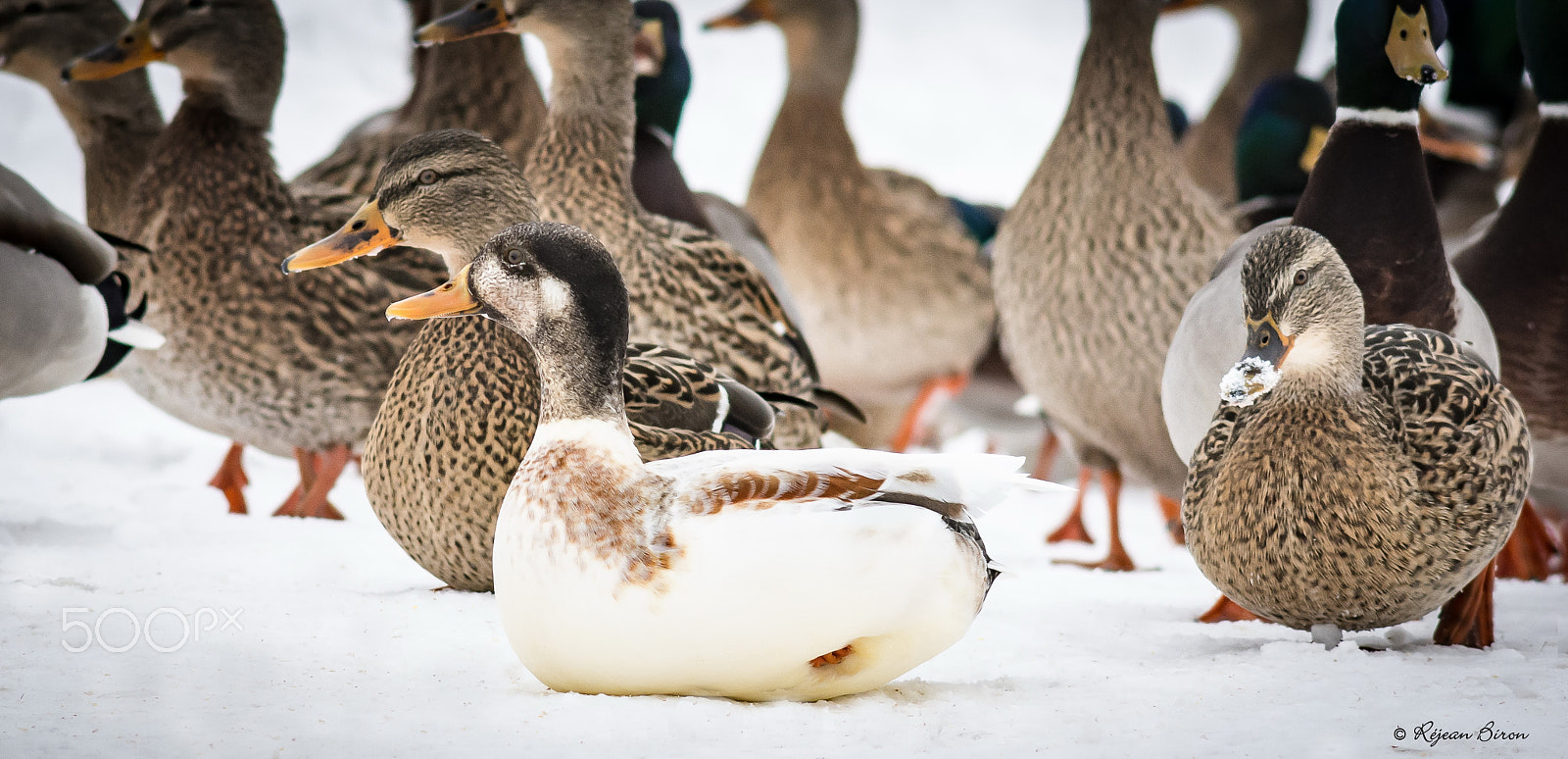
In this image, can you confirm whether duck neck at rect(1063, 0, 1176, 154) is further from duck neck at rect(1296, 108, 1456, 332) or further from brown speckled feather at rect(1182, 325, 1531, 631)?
brown speckled feather at rect(1182, 325, 1531, 631)

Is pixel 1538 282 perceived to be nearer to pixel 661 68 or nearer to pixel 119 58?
pixel 661 68

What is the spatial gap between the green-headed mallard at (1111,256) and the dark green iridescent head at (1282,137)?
0.72m

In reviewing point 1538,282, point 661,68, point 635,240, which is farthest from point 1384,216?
point 661,68

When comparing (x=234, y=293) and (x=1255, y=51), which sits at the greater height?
(x=1255, y=51)

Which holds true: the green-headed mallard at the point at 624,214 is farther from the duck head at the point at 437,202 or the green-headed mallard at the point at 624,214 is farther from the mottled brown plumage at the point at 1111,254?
the mottled brown plumage at the point at 1111,254

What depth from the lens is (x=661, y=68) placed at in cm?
504

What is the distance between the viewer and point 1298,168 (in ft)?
15.9

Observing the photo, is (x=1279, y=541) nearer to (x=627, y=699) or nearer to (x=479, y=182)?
(x=627, y=699)

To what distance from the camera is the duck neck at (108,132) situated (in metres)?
4.59

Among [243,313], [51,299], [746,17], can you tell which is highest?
[746,17]

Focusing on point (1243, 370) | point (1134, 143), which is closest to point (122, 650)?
point (1243, 370)

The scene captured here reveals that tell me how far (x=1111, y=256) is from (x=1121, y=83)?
52 cm

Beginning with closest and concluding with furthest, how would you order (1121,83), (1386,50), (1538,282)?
(1386,50) < (1538,282) < (1121,83)

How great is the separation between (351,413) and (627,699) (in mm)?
1929
